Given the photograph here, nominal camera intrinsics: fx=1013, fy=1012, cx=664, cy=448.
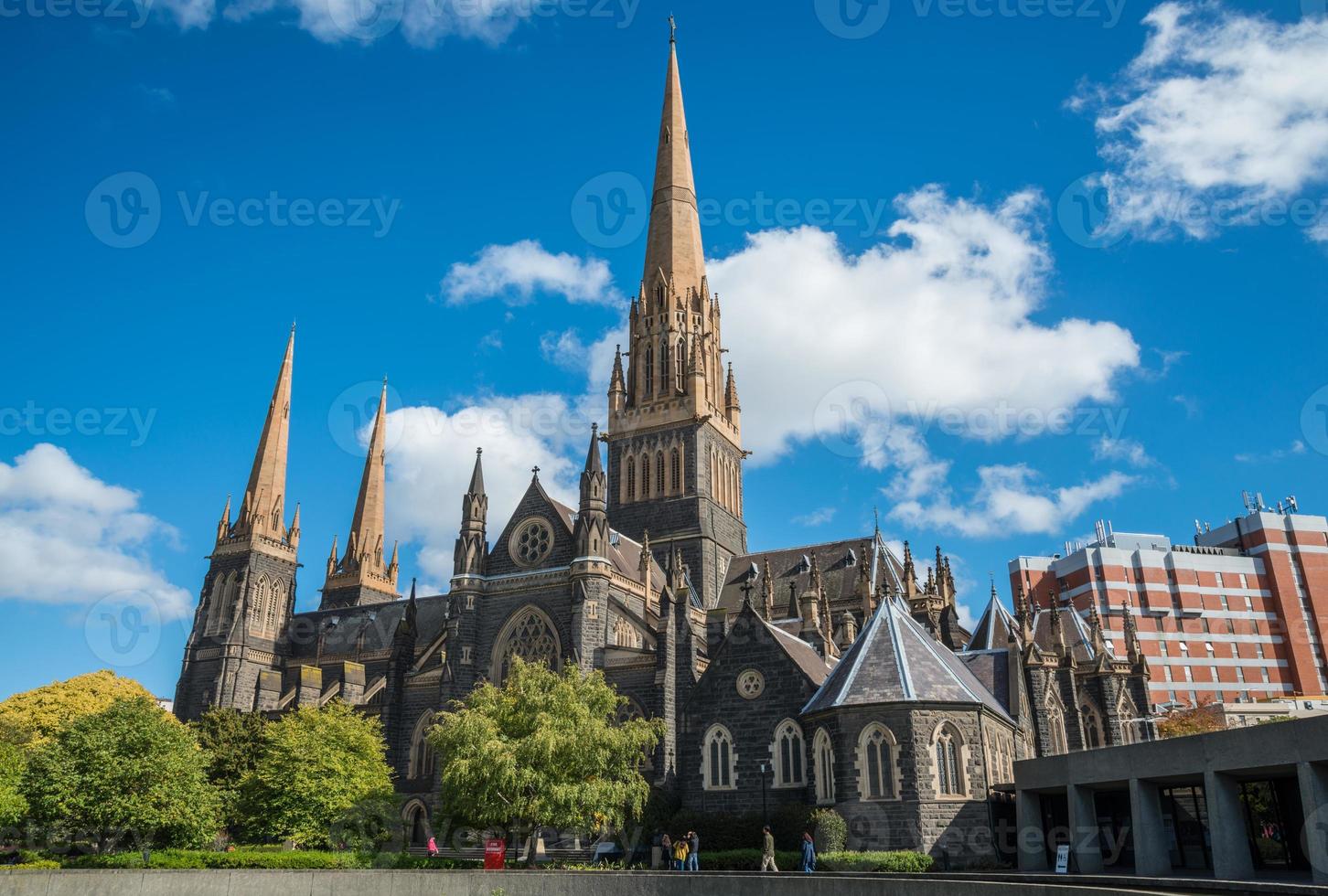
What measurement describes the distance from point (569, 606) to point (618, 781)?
1407 cm

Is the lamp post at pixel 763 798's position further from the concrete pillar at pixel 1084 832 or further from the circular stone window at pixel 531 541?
the circular stone window at pixel 531 541

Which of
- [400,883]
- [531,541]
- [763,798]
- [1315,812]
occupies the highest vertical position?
[531,541]

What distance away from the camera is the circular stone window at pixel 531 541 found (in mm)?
47719

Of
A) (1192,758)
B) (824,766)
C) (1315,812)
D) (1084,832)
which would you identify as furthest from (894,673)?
(1315,812)

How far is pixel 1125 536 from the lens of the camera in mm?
82500

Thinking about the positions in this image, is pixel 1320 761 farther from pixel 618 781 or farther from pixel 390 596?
pixel 390 596

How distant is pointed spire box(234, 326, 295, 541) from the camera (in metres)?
69.8

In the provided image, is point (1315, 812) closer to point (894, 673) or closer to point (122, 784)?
point (894, 673)

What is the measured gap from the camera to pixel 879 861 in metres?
25.9

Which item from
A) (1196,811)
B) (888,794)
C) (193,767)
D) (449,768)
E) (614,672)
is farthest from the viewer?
(614,672)

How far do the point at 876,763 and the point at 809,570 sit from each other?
22241mm

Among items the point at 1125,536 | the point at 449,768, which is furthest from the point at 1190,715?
the point at 449,768

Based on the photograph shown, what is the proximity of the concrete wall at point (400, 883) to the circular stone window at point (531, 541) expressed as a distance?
23.4 metres

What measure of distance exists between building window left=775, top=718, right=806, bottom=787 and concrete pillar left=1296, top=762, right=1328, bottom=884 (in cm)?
1525
